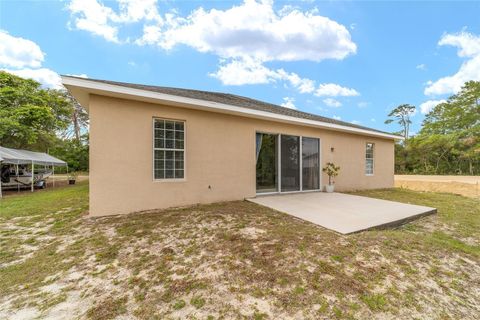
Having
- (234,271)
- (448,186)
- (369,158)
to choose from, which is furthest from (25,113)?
(448,186)

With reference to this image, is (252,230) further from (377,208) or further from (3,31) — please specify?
(3,31)

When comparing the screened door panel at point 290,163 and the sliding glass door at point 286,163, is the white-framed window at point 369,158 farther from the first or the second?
the screened door panel at point 290,163

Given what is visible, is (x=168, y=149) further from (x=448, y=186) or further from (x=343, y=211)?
(x=448, y=186)

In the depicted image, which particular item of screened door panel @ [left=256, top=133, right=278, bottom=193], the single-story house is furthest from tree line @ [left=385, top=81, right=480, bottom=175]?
screened door panel @ [left=256, top=133, right=278, bottom=193]

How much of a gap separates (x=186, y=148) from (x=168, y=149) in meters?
0.47

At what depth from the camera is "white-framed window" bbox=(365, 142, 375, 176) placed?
10070mm

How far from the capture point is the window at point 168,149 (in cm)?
545

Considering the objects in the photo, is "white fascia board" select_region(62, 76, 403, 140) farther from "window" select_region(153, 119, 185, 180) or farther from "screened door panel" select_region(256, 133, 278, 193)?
"screened door panel" select_region(256, 133, 278, 193)

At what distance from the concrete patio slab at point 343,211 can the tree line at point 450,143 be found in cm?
2453

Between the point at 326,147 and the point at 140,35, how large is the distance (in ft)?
A: 32.0

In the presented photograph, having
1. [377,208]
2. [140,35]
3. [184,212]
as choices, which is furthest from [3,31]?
[377,208]

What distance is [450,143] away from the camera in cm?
2389

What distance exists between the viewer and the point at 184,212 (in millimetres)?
5059

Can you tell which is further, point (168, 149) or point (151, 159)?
point (168, 149)
